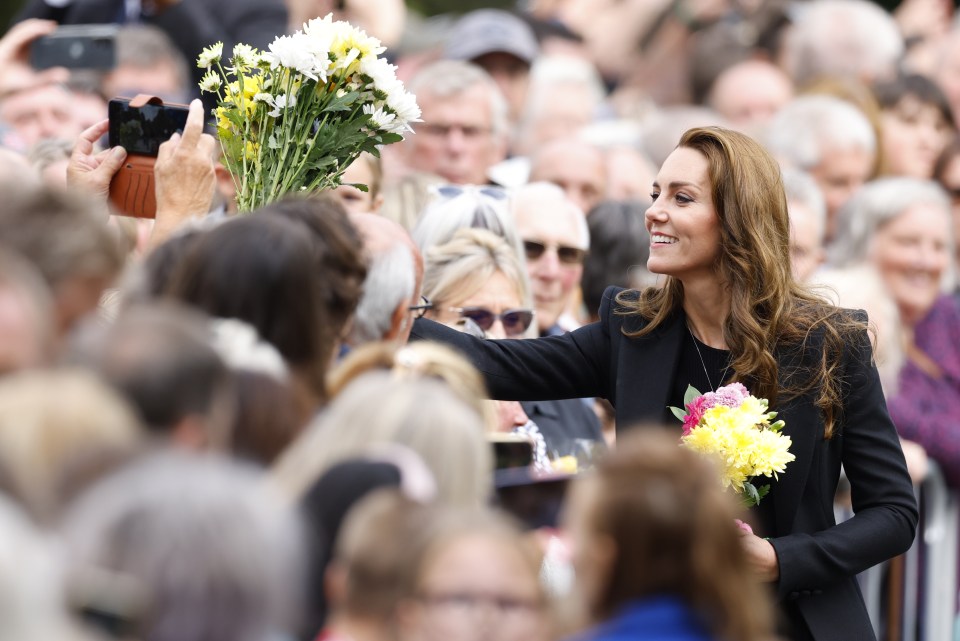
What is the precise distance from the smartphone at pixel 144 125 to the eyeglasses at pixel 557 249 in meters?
2.11

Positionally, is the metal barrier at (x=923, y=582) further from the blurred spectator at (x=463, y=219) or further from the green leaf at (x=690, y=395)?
the green leaf at (x=690, y=395)

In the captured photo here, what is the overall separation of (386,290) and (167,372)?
5.55ft

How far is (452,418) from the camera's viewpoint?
3.03 m

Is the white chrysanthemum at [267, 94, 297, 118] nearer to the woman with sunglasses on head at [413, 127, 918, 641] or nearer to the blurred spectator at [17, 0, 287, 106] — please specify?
the woman with sunglasses on head at [413, 127, 918, 641]

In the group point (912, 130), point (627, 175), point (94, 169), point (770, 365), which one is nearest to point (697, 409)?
point (770, 365)

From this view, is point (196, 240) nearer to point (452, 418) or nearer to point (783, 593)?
point (452, 418)

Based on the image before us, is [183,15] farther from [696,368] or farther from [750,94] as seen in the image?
[696,368]

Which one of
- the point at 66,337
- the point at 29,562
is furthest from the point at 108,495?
the point at 66,337

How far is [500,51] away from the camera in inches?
364

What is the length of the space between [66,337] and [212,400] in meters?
0.46

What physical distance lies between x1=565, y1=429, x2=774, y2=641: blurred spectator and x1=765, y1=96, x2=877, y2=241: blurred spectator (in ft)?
19.2

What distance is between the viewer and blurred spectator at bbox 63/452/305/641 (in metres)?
2.33

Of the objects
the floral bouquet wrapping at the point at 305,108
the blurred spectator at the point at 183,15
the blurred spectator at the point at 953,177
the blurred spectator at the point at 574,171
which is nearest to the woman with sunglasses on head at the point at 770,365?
the floral bouquet wrapping at the point at 305,108

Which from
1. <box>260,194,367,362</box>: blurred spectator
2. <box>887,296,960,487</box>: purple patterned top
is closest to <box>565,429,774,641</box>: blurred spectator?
<box>260,194,367,362</box>: blurred spectator
